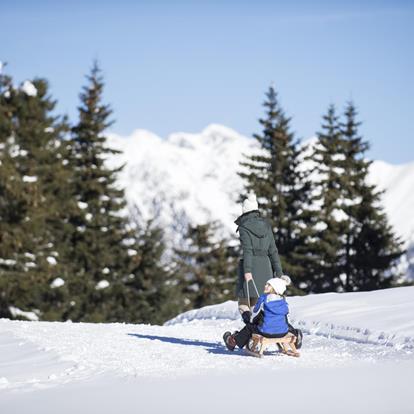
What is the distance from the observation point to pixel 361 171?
40.3m

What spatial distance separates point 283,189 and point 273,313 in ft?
106

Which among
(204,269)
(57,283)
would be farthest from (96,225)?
(204,269)

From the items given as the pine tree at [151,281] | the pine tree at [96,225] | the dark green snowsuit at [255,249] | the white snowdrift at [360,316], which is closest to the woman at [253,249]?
the dark green snowsuit at [255,249]

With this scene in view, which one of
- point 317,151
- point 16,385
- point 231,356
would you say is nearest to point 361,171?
point 317,151

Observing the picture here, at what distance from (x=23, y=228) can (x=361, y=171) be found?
64.9 ft

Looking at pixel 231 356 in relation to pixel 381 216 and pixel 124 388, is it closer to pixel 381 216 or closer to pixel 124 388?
pixel 124 388

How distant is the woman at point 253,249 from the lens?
10.2 m

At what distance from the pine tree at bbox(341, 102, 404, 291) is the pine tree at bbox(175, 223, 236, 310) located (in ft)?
34.8

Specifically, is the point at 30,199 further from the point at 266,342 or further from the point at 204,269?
the point at 266,342

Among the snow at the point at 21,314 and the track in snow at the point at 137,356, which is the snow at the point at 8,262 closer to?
the snow at the point at 21,314

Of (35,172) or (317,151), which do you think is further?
(317,151)

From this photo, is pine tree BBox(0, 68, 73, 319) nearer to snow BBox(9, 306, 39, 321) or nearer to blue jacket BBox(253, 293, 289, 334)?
snow BBox(9, 306, 39, 321)

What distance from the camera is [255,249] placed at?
10297mm

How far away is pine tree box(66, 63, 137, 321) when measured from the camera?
128 ft
